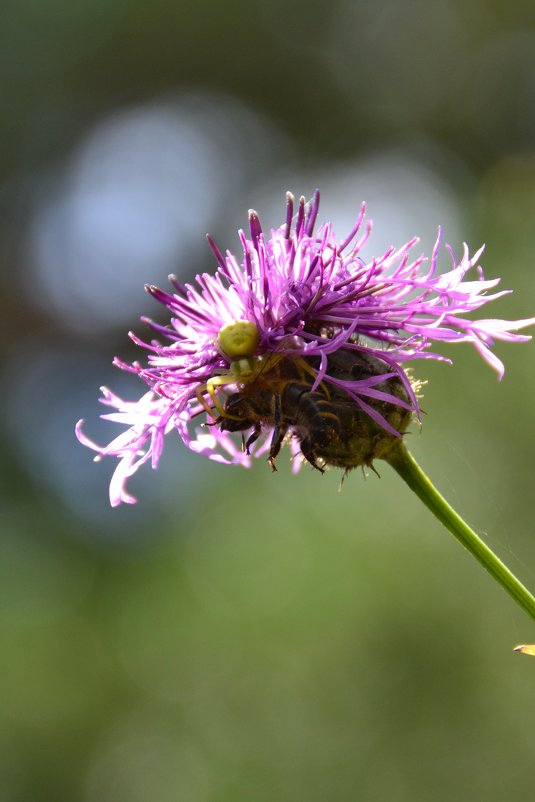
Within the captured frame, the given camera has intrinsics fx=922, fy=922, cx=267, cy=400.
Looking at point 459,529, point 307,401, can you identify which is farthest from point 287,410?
point 459,529

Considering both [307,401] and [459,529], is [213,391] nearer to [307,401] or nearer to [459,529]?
[307,401]

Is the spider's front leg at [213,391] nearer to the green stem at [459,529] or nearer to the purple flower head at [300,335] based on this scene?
the purple flower head at [300,335]

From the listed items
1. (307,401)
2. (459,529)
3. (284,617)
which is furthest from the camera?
(284,617)

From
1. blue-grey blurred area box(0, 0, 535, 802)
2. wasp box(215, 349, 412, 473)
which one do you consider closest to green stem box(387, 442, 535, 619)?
wasp box(215, 349, 412, 473)

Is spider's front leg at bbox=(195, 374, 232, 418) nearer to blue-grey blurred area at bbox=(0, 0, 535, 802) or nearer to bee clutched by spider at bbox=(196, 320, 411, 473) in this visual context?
bee clutched by spider at bbox=(196, 320, 411, 473)

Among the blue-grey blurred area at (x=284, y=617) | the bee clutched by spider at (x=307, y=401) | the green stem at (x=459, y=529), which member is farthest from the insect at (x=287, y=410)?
the blue-grey blurred area at (x=284, y=617)

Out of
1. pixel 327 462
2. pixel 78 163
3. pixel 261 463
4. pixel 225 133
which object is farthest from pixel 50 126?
pixel 327 462

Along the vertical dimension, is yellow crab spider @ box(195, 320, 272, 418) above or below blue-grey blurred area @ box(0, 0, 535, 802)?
above
